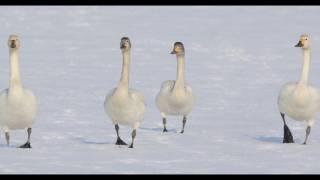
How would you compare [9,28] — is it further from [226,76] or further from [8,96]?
[8,96]

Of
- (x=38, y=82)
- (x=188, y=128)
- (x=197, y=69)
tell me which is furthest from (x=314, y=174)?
(x=197, y=69)

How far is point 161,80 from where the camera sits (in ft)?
70.3

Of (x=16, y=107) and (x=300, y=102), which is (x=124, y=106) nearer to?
(x=16, y=107)

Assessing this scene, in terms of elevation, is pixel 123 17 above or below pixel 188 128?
above

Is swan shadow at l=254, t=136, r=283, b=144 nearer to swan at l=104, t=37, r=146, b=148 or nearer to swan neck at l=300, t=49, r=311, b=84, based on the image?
swan neck at l=300, t=49, r=311, b=84

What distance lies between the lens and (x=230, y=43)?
2742 centimetres

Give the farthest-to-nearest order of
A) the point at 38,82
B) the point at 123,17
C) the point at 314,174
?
the point at 123,17 < the point at 38,82 < the point at 314,174

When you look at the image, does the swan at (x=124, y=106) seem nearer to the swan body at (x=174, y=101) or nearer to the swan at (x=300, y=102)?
the swan at (x=300, y=102)

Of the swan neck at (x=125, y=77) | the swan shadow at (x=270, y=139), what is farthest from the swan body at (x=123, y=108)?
the swan shadow at (x=270, y=139)

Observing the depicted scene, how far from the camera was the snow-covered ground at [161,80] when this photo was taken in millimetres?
11500

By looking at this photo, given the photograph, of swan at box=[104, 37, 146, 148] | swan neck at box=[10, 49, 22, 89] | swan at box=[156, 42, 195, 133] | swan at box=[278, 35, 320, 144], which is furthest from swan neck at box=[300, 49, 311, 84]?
swan neck at box=[10, 49, 22, 89]

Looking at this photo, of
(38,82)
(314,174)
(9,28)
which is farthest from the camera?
(9,28)

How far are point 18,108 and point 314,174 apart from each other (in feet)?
12.2

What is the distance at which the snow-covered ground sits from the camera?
11.5m
